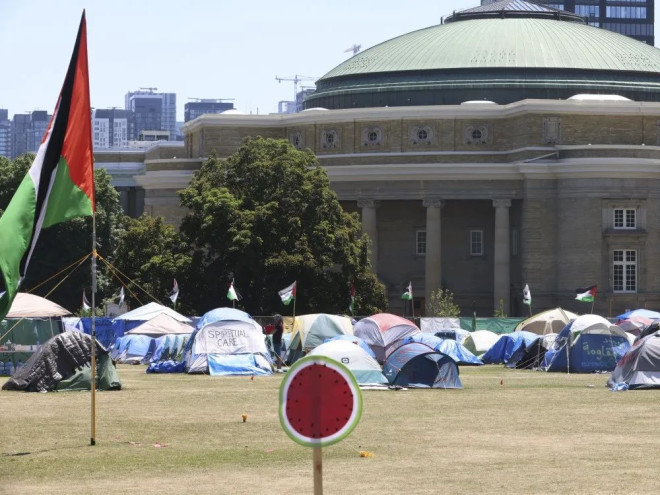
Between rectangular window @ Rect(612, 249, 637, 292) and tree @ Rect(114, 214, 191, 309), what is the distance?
80.5 ft

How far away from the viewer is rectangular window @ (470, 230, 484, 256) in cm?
10262

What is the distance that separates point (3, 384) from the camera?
4597cm

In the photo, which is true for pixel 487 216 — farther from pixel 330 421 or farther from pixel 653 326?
pixel 330 421

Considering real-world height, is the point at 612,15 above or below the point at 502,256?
above

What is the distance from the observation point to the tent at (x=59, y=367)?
43000mm

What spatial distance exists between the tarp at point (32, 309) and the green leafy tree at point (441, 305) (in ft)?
88.5

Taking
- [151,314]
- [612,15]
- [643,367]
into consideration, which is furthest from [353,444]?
[612,15]

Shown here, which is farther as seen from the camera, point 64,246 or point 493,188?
point 64,246

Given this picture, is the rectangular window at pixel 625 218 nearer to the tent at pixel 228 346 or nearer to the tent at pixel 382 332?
the tent at pixel 382 332

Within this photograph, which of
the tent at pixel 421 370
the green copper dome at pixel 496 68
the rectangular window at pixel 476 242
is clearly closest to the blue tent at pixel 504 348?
the tent at pixel 421 370

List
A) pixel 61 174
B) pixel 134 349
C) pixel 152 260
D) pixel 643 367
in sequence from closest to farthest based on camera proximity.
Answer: pixel 61 174, pixel 643 367, pixel 134 349, pixel 152 260

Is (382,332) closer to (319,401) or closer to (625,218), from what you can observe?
(625,218)

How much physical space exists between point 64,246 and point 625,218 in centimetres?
3078

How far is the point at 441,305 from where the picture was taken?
294 feet
